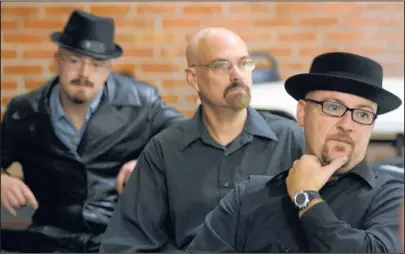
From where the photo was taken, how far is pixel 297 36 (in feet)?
5.91

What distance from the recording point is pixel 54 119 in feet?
6.06

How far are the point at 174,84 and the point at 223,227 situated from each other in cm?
44

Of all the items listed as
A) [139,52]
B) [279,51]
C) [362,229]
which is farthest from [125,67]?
[362,229]

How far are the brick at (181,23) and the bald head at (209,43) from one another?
52 mm

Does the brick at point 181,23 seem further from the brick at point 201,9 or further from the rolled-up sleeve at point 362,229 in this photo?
the rolled-up sleeve at point 362,229

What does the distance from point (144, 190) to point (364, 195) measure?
515mm

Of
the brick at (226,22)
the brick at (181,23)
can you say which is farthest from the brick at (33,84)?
the brick at (226,22)

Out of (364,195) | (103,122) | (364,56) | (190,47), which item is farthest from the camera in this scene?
(103,122)

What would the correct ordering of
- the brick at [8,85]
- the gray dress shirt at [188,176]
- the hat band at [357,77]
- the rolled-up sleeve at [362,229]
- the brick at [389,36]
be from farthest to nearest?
the brick at [8,85] < the brick at [389,36] < the gray dress shirt at [188,176] < the hat band at [357,77] < the rolled-up sleeve at [362,229]

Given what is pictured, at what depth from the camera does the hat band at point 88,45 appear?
5.94 ft

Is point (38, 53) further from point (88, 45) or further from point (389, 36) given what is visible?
point (389, 36)

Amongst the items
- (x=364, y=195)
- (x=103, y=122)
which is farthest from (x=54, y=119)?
(x=364, y=195)

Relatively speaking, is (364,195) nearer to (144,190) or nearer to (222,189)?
(222,189)

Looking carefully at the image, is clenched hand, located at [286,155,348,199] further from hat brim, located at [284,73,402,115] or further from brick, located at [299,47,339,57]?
brick, located at [299,47,339,57]
